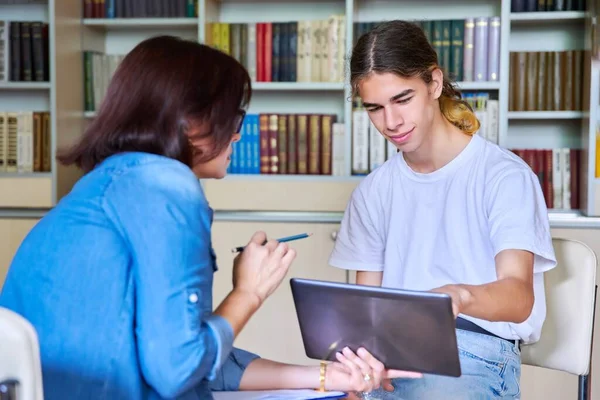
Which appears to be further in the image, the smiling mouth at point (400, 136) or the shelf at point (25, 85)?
the shelf at point (25, 85)

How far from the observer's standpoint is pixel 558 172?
2.98 meters

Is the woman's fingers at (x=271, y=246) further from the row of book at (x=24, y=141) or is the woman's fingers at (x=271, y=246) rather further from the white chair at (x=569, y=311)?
the row of book at (x=24, y=141)

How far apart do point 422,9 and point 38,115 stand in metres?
1.62

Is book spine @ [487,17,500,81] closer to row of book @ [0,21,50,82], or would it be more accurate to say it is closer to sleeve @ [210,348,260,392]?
row of book @ [0,21,50,82]

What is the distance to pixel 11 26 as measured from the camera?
3133 mm

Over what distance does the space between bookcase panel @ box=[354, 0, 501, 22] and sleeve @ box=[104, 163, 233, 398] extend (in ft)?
7.67

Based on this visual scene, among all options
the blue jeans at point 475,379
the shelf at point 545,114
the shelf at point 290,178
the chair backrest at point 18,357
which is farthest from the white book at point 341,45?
the chair backrest at point 18,357

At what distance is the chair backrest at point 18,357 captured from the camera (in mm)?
736

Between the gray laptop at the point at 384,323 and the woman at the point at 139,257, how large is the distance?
0.48 feet

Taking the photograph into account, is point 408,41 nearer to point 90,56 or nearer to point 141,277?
point 141,277

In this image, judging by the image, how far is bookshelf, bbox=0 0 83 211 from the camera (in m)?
3.11

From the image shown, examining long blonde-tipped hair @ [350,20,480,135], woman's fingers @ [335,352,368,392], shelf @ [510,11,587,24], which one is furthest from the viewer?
shelf @ [510,11,587,24]

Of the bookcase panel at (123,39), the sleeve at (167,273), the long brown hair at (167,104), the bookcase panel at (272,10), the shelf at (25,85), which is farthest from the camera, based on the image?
the bookcase panel at (123,39)

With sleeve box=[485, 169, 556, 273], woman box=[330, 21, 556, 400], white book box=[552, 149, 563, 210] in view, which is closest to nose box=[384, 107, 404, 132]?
woman box=[330, 21, 556, 400]
